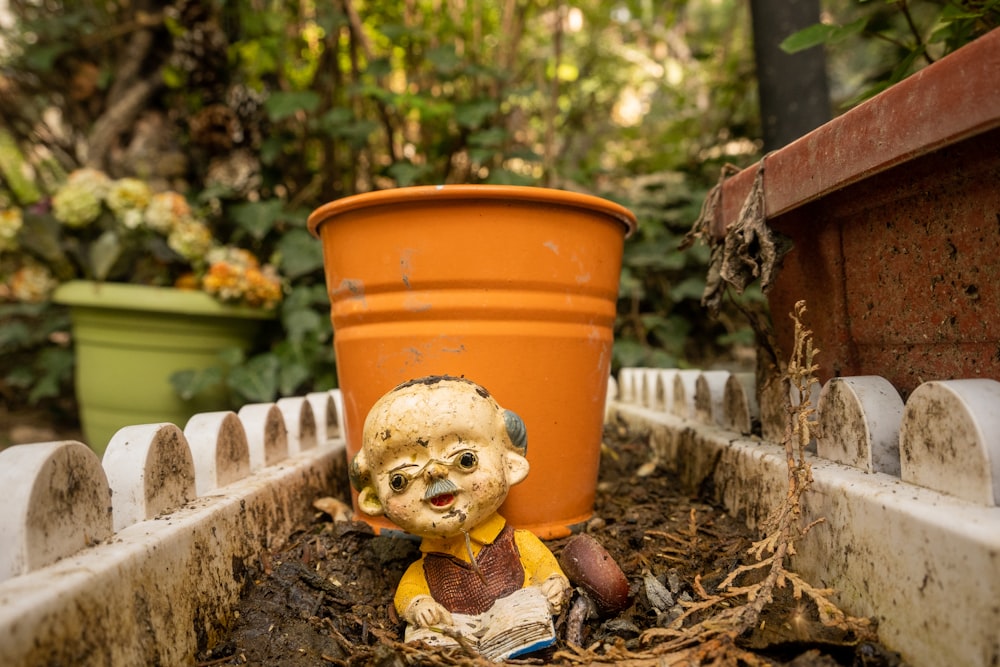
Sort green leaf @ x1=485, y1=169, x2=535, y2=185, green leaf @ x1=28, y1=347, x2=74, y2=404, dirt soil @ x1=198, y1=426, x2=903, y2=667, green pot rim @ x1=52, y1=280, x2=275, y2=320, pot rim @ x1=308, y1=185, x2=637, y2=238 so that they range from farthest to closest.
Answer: green leaf @ x1=28, y1=347, x2=74, y2=404 → green leaf @ x1=485, y1=169, x2=535, y2=185 → green pot rim @ x1=52, y1=280, x2=275, y2=320 → pot rim @ x1=308, y1=185, x2=637, y2=238 → dirt soil @ x1=198, y1=426, x2=903, y2=667

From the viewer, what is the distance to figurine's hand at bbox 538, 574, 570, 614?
1.02 meters

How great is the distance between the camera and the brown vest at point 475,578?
1051mm

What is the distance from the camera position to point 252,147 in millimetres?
3424

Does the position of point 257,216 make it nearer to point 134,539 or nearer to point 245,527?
point 245,527

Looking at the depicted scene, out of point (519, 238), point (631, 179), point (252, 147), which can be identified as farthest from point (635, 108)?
point (519, 238)

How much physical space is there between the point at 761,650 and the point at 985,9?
3.21 ft

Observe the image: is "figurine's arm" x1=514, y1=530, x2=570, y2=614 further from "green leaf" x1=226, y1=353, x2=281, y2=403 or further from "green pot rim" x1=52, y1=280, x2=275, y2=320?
"green pot rim" x1=52, y1=280, x2=275, y2=320

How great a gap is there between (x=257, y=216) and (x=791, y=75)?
2282mm

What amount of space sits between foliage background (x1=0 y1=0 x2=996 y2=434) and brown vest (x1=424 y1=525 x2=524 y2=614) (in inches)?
74.8

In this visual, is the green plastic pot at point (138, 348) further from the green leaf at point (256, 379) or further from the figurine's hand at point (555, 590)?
the figurine's hand at point (555, 590)

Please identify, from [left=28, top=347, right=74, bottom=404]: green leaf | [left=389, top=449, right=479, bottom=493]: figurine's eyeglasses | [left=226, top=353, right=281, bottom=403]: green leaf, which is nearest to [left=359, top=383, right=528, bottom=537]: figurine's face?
[left=389, top=449, right=479, bottom=493]: figurine's eyeglasses

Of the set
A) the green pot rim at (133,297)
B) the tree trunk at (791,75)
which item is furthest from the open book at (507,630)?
the green pot rim at (133,297)

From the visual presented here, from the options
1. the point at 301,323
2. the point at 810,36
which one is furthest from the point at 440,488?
the point at 301,323

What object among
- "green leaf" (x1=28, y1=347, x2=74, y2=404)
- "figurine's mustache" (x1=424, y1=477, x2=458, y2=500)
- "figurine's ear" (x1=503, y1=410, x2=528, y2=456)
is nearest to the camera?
"figurine's mustache" (x1=424, y1=477, x2=458, y2=500)
